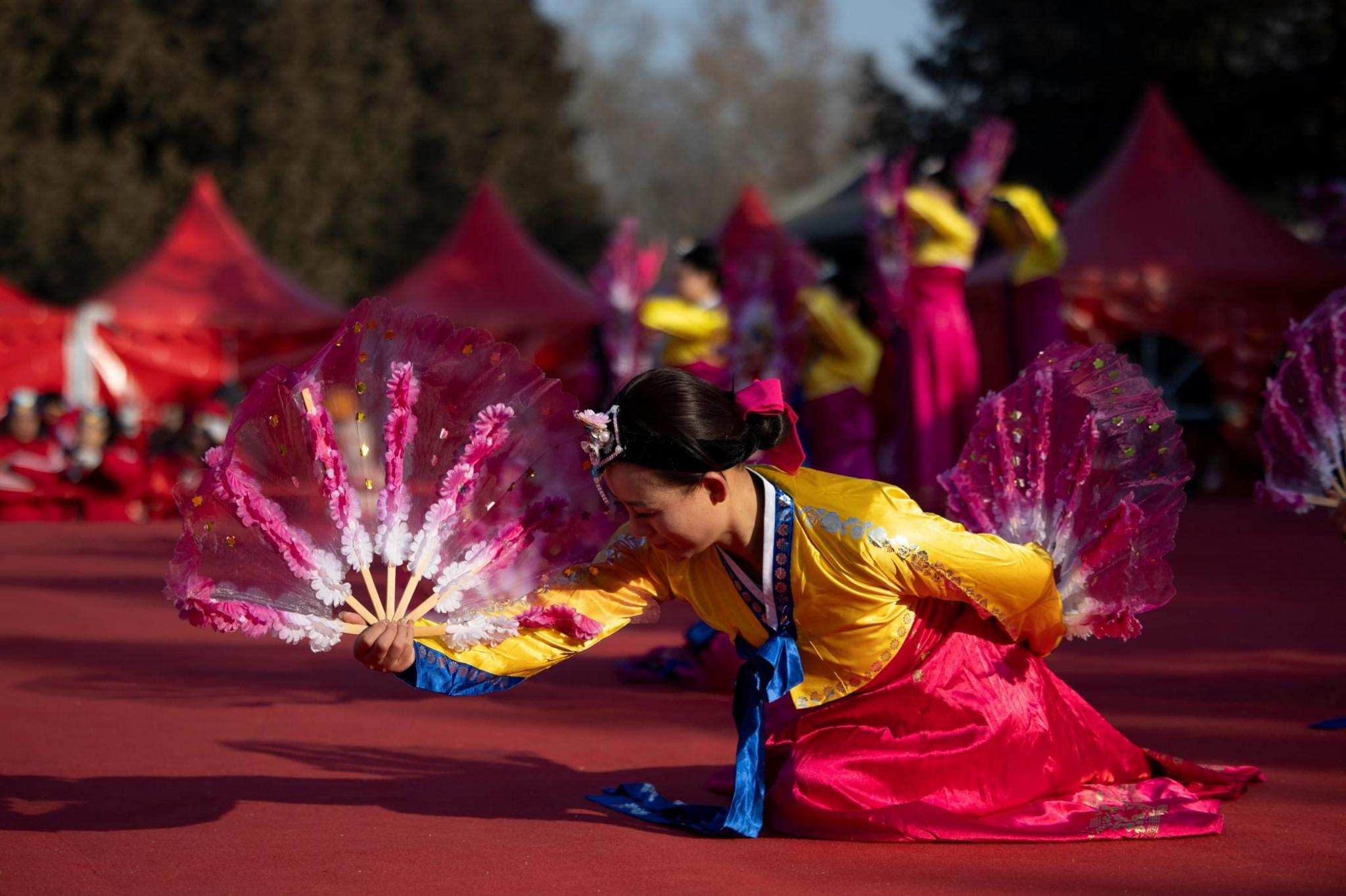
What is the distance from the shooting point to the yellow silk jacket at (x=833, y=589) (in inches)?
113

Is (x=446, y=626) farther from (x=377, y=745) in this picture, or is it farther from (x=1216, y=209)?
(x=1216, y=209)

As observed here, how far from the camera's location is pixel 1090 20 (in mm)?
19281

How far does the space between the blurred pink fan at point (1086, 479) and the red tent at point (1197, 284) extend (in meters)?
8.02

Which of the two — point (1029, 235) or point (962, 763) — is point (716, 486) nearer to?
point (962, 763)

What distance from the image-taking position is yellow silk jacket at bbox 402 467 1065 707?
9.41ft

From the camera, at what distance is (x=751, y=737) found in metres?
3.02

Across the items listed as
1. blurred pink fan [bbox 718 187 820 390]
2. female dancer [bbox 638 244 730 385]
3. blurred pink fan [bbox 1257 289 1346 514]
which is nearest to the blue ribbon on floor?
blurred pink fan [bbox 1257 289 1346 514]

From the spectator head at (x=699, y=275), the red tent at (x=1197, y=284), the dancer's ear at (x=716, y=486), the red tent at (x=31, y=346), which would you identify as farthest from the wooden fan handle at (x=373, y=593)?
the red tent at (x=31, y=346)

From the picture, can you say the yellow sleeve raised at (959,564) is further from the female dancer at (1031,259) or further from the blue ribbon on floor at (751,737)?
the female dancer at (1031,259)

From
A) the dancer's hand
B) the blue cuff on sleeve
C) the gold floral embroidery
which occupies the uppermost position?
the gold floral embroidery

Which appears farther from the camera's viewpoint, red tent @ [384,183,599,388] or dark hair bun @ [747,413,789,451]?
red tent @ [384,183,599,388]

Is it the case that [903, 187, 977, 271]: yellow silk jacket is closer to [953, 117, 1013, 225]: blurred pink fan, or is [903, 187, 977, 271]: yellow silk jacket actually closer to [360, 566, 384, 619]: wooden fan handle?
[953, 117, 1013, 225]: blurred pink fan

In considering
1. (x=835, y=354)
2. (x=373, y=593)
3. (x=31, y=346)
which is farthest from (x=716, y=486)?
(x=31, y=346)

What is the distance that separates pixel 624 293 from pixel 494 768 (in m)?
6.00
